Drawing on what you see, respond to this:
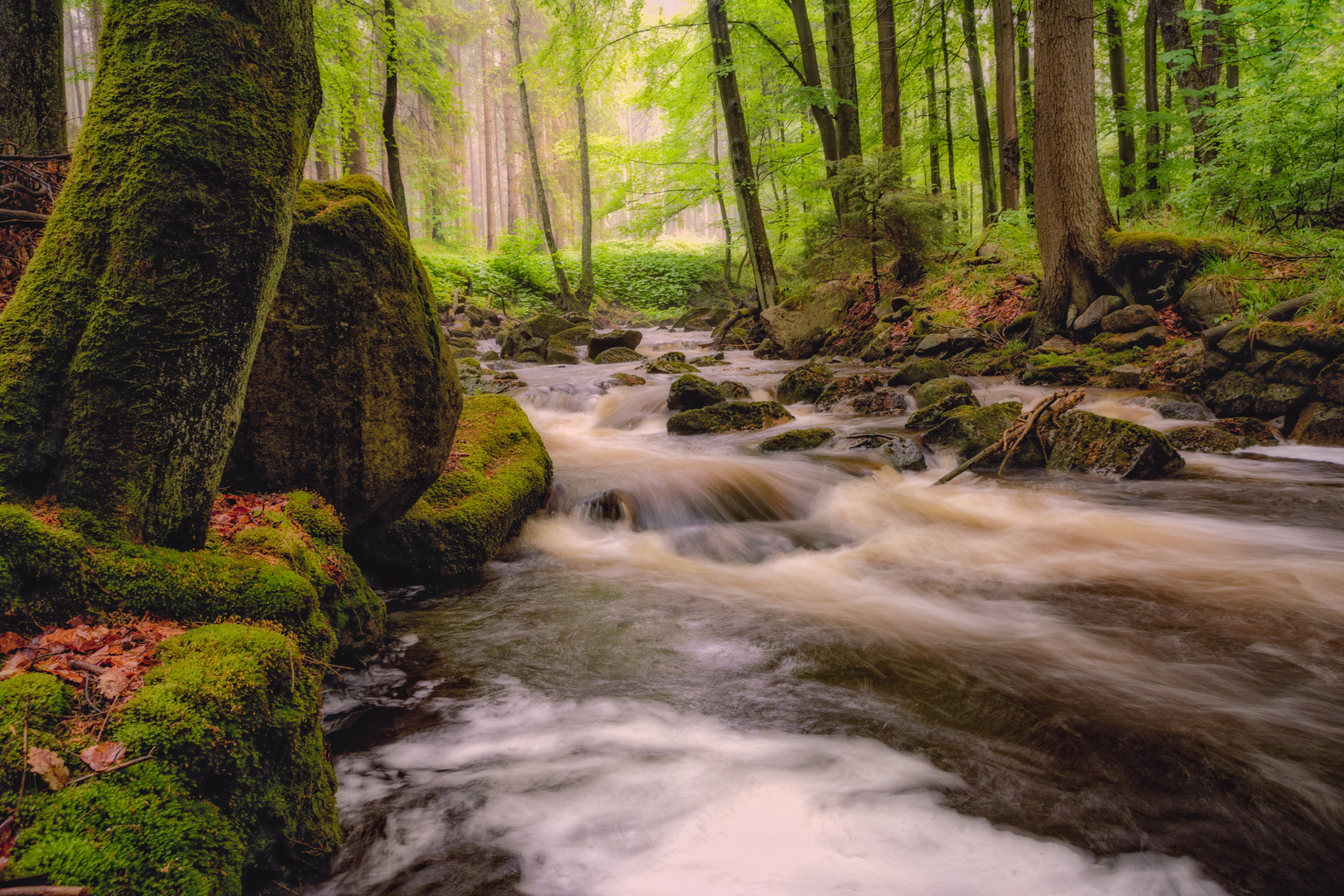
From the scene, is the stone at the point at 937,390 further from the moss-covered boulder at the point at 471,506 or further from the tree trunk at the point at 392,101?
the tree trunk at the point at 392,101

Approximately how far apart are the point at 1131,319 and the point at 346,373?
10008mm

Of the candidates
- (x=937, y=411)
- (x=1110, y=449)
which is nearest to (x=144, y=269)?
(x=1110, y=449)

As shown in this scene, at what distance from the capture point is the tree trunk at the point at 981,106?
53.1ft

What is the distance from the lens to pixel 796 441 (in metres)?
8.20

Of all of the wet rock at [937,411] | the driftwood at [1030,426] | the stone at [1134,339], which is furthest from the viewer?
the stone at [1134,339]

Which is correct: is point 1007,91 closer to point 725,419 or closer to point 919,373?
point 919,373

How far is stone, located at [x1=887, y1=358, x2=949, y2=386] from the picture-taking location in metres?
10.2

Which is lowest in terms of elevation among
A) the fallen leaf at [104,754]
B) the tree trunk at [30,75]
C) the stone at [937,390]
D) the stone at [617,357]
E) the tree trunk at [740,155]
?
the fallen leaf at [104,754]

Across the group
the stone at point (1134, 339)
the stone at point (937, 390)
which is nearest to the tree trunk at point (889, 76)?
the stone at point (1134, 339)

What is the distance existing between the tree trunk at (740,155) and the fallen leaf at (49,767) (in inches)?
616

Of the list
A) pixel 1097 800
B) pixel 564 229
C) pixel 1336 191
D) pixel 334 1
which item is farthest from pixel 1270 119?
pixel 564 229

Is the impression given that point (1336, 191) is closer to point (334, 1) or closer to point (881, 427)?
point (881, 427)

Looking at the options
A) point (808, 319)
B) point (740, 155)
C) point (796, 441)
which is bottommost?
point (796, 441)

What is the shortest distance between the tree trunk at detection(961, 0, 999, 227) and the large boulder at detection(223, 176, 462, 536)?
49.1 ft
